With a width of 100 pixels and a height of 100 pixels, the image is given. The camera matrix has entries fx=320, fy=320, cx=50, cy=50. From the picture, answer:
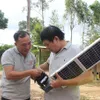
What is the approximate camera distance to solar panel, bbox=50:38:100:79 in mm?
2334

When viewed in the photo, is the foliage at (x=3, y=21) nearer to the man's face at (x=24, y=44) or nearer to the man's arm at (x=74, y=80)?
the man's face at (x=24, y=44)

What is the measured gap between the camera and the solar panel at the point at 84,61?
2334 mm

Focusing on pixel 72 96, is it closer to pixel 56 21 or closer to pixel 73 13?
pixel 73 13

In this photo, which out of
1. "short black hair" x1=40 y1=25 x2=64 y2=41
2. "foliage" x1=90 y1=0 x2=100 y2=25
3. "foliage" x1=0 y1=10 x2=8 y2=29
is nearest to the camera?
"short black hair" x1=40 y1=25 x2=64 y2=41

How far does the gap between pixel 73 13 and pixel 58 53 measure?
22.5 meters

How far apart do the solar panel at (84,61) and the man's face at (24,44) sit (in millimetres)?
620

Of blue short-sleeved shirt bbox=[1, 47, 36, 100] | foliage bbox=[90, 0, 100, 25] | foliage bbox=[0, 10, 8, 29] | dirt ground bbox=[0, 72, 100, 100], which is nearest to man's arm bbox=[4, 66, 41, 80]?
blue short-sleeved shirt bbox=[1, 47, 36, 100]

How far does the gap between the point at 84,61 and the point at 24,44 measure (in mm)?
766

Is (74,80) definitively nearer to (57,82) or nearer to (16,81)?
(57,82)

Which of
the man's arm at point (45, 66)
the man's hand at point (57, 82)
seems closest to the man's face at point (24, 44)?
the man's arm at point (45, 66)

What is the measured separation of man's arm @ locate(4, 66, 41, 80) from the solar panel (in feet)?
1.36

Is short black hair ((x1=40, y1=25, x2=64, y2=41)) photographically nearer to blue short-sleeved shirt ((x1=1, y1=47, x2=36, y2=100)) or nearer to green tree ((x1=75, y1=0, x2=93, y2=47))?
blue short-sleeved shirt ((x1=1, y1=47, x2=36, y2=100))

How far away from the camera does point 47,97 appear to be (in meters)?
2.81

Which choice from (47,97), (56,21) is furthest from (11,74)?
(56,21)
